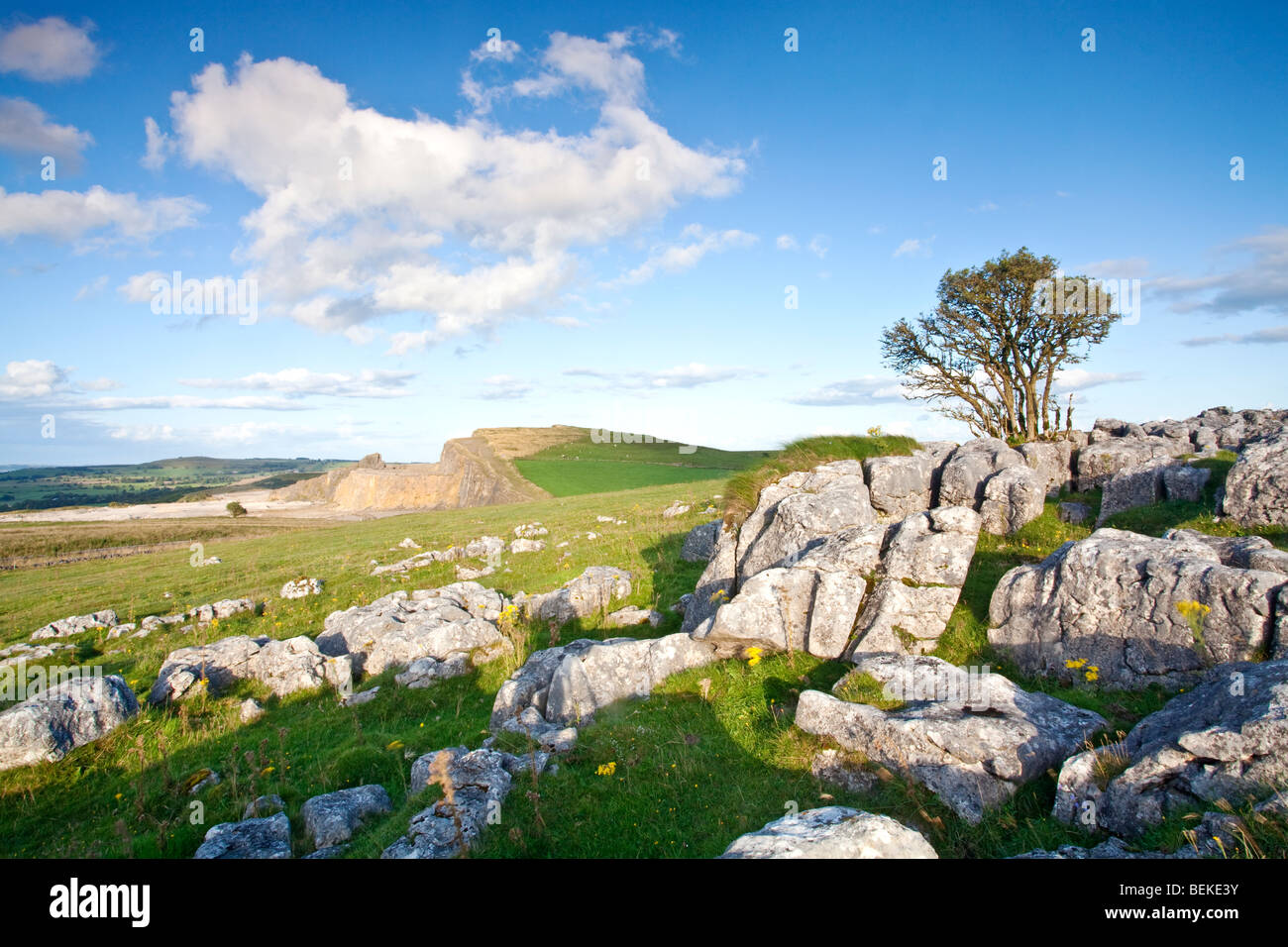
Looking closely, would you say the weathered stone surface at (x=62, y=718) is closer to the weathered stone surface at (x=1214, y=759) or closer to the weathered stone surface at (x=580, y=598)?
the weathered stone surface at (x=580, y=598)

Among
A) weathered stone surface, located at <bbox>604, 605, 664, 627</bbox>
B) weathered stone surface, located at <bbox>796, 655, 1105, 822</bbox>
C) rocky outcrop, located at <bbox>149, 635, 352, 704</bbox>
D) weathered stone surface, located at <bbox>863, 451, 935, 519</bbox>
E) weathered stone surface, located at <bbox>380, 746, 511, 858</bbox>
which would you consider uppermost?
weathered stone surface, located at <bbox>863, 451, 935, 519</bbox>

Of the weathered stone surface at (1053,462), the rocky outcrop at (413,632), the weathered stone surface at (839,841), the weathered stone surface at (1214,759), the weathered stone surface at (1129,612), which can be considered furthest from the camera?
the weathered stone surface at (1053,462)

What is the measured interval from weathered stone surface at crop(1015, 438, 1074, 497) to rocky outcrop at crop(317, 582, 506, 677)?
18.6 meters

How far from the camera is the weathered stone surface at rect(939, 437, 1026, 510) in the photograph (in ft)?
57.4

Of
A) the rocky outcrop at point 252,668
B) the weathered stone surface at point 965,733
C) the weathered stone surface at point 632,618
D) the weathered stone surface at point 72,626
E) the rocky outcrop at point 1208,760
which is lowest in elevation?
the weathered stone surface at point 72,626

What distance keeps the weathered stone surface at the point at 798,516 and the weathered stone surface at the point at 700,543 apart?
5.21m

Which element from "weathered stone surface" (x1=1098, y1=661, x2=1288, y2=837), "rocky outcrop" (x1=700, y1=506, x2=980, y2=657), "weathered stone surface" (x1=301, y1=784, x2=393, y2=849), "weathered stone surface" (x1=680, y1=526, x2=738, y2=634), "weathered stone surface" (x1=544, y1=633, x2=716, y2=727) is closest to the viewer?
"weathered stone surface" (x1=1098, y1=661, x2=1288, y2=837)

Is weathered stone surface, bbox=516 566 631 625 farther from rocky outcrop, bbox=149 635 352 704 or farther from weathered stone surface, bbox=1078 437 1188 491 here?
weathered stone surface, bbox=1078 437 1188 491

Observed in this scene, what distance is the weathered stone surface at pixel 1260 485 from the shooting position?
13375mm

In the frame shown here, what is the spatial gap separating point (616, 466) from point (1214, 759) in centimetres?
9078

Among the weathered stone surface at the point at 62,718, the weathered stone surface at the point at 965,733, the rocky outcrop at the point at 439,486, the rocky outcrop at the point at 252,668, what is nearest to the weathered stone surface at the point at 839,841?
the weathered stone surface at the point at 965,733

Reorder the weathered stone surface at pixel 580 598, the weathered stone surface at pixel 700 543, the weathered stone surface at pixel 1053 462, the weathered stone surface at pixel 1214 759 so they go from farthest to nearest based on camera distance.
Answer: the weathered stone surface at pixel 700 543 → the weathered stone surface at pixel 1053 462 → the weathered stone surface at pixel 580 598 → the weathered stone surface at pixel 1214 759

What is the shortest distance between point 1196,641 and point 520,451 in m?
105

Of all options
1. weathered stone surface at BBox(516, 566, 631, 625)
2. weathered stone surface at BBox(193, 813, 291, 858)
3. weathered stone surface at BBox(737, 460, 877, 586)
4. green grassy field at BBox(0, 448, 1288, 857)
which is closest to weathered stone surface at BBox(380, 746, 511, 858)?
green grassy field at BBox(0, 448, 1288, 857)
